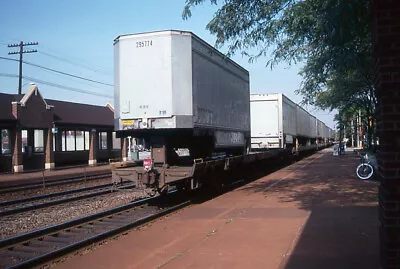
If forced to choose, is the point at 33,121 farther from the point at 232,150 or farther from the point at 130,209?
the point at 130,209

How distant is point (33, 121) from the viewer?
29047mm

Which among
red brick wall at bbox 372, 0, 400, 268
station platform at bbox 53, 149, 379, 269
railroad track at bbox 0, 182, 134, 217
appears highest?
red brick wall at bbox 372, 0, 400, 268

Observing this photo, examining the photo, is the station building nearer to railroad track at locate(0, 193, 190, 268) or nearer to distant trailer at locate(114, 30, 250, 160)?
distant trailer at locate(114, 30, 250, 160)

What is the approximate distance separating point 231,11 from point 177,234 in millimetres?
4106

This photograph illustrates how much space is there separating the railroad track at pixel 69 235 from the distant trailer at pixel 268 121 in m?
11.9

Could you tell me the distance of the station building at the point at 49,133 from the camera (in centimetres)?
2692

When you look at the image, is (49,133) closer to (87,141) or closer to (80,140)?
(80,140)

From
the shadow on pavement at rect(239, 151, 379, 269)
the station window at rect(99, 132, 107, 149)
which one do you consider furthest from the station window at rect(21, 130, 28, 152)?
the shadow on pavement at rect(239, 151, 379, 269)

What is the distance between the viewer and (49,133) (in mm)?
30078

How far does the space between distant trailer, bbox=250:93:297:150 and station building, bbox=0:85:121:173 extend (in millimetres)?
15239

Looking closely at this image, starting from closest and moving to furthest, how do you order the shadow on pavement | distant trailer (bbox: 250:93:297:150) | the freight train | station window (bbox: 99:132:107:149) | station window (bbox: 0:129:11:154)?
the shadow on pavement → the freight train → distant trailer (bbox: 250:93:297:150) → station window (bbox: 0:129:11:154) → station window (bbox: 99:132:107:149)

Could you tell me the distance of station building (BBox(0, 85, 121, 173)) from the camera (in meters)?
26.9

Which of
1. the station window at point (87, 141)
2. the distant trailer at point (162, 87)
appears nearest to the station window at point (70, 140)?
the station window at point (87, 141)

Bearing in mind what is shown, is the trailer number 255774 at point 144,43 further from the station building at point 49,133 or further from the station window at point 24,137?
the station window at point 24,137
